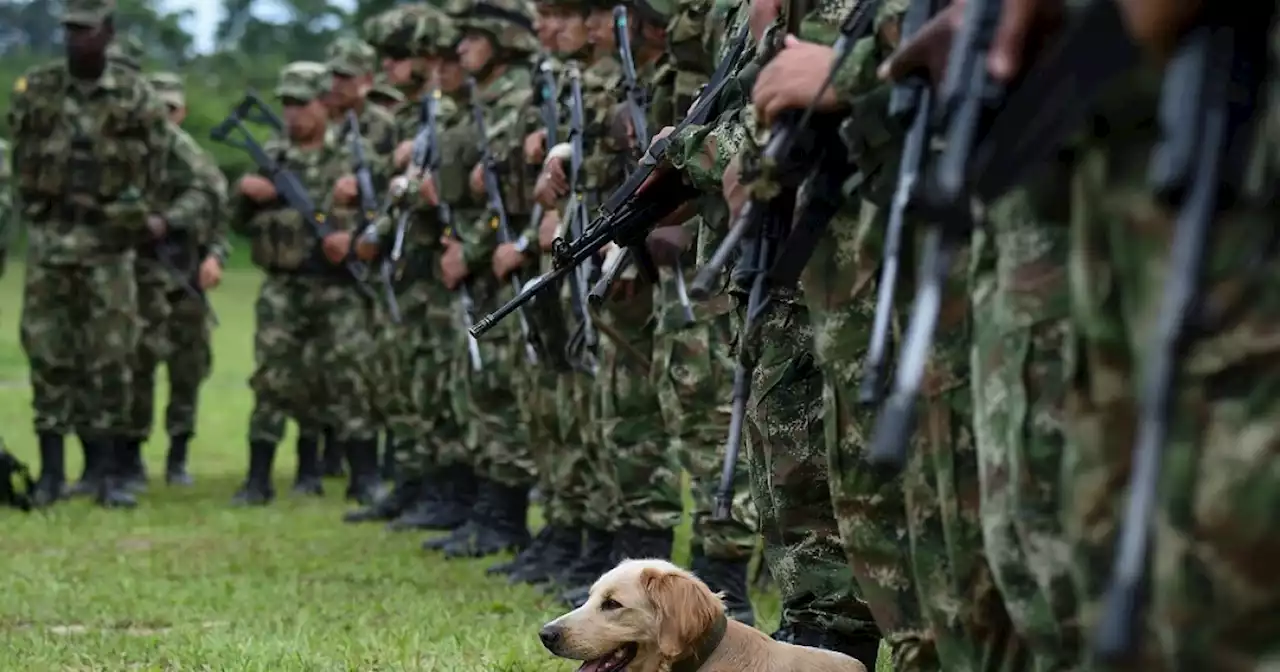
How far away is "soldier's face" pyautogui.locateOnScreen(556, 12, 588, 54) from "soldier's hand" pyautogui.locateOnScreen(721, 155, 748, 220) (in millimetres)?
3977

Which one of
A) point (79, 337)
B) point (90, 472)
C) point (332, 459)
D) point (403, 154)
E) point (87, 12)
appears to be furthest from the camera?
point (332, 459)

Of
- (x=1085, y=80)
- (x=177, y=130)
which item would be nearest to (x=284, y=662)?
(x=1085, y=80)

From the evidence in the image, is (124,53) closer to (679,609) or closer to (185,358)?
(185,358)

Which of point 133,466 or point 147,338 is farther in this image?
point 133,466

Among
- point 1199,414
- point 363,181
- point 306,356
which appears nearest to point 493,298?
point 363,181

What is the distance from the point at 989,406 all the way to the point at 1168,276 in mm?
499

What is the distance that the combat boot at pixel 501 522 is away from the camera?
942 cm

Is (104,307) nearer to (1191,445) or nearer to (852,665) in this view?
(852,665)

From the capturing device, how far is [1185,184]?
2180 millimetres

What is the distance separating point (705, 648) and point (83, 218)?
865 centimetres

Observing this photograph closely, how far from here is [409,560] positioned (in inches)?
357

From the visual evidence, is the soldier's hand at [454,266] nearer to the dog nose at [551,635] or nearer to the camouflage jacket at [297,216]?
the camouflage jacket at [297,216]

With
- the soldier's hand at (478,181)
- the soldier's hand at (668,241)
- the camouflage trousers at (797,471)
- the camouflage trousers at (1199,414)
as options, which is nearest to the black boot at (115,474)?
the soldier's hand at (478,181)

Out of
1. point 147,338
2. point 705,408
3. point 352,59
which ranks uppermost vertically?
point 352,59
